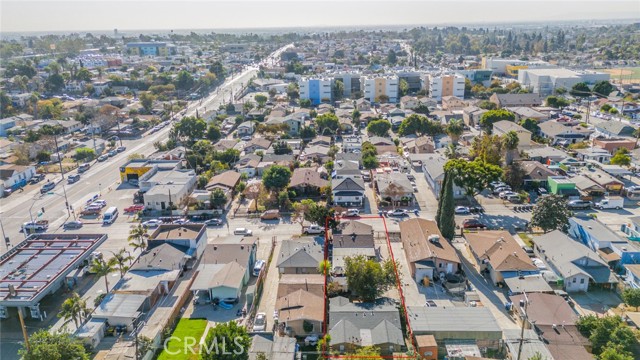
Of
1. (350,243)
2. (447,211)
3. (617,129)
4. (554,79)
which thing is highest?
(554,79)

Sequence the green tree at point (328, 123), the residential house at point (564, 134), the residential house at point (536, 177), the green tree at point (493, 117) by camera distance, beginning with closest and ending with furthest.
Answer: the residential house at point (536, 177) → the residential house at point (564, 134) → the green tree at point (493, 117) → the green tree at point (328, 123)

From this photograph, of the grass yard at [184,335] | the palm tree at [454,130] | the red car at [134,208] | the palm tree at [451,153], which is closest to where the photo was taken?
the grass yard at [184,335]

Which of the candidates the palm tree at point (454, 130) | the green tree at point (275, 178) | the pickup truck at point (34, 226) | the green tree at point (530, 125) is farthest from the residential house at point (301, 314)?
the green tree at point (530, 125)

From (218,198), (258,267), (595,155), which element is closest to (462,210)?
(258,267)

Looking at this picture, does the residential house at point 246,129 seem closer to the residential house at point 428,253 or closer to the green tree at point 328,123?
the green tree at point 328,123

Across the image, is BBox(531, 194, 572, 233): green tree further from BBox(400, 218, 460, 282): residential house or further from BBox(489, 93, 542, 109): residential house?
BBox(489, 93, 542, 109): residential house

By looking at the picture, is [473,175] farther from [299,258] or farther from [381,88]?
[381,88]
